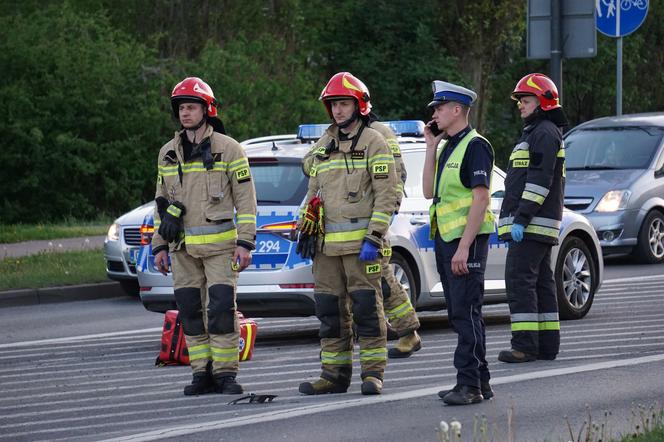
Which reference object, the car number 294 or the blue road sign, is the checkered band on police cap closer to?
the car number 294

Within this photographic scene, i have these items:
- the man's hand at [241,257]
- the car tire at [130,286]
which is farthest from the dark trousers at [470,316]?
the car tire at [130,286]

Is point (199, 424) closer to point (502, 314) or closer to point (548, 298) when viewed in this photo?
point (548, 298)

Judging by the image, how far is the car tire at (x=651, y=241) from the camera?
62.4 ft

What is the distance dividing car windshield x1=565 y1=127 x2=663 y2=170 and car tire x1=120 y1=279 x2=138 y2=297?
6.11 metres

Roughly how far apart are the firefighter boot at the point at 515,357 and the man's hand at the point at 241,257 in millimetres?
2098

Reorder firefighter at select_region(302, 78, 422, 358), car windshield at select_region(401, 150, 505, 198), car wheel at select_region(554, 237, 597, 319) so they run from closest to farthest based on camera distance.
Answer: firefighter at select_region(302, 78, 422, 358) → car windshield at select_region(401, 150, 505, 198) → car wheel at select_region(554, 237, 597, 319)

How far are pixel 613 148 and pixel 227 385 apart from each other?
11158mm

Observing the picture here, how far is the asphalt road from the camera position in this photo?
8367mm

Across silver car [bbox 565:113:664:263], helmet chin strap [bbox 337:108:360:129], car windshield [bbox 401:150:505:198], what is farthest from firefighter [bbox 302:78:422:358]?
silver car [bbox 565:113:664:263]

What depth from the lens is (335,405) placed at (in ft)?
29.6

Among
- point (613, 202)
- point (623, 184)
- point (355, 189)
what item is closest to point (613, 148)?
point (623, 184)

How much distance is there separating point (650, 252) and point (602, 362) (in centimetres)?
880

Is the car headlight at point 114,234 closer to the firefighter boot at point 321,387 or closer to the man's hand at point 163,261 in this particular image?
the man's hand at point 163,261

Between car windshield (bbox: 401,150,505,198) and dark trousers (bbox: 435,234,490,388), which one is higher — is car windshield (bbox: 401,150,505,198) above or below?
above
